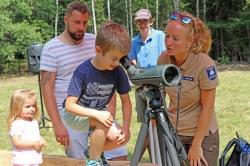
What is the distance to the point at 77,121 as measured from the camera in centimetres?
221

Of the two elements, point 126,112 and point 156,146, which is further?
point 126,112

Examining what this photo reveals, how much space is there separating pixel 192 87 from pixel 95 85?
1.46 ft

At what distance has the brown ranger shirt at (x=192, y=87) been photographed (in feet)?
7.45

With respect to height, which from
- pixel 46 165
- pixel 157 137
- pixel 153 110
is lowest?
pixel 46 165

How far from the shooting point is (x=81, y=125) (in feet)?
7.25

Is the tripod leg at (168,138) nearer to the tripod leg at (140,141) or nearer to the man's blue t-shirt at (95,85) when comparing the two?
the tripod leg at (140,141)

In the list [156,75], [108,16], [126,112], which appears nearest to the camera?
[156,75]

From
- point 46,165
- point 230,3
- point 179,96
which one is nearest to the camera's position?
point 179,96

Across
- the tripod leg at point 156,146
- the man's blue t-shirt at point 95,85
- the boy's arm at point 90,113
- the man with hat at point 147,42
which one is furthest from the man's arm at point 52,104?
the man with hat at point 147,42

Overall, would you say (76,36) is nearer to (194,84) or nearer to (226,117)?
(194,84)

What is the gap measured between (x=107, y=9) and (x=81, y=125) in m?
24.8

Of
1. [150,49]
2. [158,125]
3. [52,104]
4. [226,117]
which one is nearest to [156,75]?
[158,125]

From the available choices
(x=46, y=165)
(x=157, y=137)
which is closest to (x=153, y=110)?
(x=157, y=137)

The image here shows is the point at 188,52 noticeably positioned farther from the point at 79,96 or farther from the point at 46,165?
the point at 46,165
